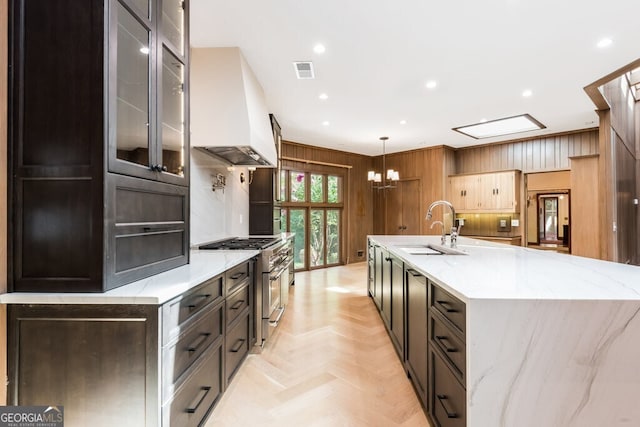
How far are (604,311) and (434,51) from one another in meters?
2.71

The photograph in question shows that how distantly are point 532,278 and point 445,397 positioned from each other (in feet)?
2.42

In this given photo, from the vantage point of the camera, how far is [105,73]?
1.27 meters

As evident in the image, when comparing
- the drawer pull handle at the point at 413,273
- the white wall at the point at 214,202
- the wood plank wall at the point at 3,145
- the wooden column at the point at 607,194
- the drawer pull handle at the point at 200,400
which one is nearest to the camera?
the wood plank wall at the point at 3,145

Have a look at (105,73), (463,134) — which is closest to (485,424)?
(105,73)

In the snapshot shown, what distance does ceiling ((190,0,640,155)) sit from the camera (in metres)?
2.36

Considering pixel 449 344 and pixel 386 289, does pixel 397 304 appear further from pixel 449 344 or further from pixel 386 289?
pixel 449 344

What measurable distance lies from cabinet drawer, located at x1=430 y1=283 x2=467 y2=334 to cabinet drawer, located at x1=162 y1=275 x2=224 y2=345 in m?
1.26

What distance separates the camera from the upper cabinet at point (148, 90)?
4.42 ft

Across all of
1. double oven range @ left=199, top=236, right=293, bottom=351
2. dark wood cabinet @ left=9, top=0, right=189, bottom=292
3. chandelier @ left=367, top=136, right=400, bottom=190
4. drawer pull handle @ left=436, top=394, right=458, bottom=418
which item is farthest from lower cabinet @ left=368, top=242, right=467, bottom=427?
chandelier @ left=367, top=136, right=400, bottom=190

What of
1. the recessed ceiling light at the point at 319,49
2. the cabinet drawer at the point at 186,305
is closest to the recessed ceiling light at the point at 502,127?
the recessed ceiling light at the point at 319,49

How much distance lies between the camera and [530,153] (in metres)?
6.26

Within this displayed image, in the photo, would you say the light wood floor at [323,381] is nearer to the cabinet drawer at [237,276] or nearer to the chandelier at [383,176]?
the cabinet drawer at [237,276]

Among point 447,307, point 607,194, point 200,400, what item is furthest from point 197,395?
point 607,194

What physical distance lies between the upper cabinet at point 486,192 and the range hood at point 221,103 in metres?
5.55
